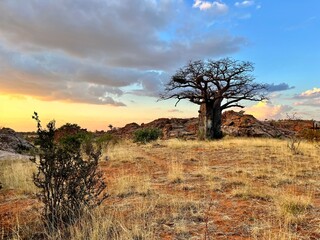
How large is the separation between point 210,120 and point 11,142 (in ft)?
50.2

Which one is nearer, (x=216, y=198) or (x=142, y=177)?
(x=216, y=198)

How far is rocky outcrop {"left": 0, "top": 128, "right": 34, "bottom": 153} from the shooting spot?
71.1ft

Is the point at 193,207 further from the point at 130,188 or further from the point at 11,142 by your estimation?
the point at 11,142

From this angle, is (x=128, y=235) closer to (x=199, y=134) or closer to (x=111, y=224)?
(x=111, y=224)

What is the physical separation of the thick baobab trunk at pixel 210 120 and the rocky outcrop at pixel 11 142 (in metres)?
13.7

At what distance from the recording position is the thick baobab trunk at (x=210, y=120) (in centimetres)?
2844

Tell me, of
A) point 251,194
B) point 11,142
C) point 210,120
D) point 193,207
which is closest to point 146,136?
point 210,120

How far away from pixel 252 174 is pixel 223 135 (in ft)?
65.7

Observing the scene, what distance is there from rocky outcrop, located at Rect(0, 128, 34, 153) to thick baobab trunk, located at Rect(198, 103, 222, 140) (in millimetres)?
13697

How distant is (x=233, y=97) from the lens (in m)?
27.8

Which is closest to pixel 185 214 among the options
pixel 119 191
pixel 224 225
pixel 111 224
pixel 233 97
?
pixel 224 225

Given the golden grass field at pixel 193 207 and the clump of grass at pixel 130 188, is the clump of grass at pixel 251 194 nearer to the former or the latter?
the golden grass field at pixel 193 207

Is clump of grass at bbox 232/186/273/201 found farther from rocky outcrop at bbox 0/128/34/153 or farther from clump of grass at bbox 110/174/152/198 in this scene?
rocky outcrop at bbox 0/128/34/153

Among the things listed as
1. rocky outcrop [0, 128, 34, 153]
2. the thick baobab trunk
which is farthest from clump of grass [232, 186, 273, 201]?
the thick baobab trunk
